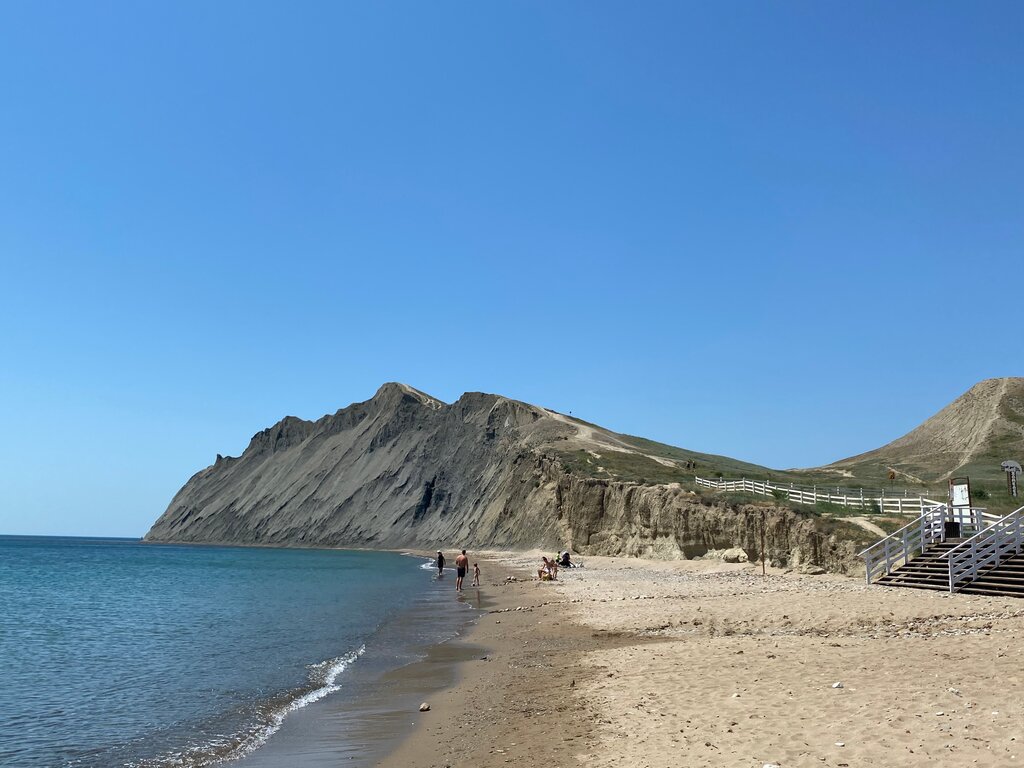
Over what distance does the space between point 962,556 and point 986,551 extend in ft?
2.69

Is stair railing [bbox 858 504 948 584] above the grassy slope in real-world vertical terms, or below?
below

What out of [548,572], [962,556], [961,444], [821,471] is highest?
[961,444]

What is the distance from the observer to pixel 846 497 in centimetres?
4156

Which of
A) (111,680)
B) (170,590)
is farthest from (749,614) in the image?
(170,590)

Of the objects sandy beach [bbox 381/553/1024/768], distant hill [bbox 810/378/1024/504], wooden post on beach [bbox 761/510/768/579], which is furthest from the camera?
distant hill [bbox 810/378/1024/504]

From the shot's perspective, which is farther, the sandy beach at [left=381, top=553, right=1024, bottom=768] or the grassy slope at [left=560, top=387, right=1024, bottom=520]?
the grassy slope at [left=560, top=387, right=1024, bottom=520]

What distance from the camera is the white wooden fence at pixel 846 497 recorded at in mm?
34531

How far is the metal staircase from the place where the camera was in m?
21.4

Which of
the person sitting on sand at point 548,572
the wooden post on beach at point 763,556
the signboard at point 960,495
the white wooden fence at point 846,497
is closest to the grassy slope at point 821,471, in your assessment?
the white wooden fence at point 846,497

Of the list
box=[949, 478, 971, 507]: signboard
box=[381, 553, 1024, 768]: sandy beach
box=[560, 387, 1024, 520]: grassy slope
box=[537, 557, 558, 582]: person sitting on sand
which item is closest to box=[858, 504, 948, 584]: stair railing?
box=[949, 478, 971, 507]: signboard

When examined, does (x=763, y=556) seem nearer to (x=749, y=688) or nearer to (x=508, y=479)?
(x=749, y=688)

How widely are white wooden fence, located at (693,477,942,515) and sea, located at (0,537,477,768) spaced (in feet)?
66.7

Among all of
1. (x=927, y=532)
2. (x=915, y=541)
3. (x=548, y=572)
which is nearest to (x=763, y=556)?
(x=915, y=541)

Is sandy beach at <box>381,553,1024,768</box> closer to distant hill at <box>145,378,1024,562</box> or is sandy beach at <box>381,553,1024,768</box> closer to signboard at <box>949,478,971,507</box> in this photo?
A: signboard at <box>949,478,971,507</box>
